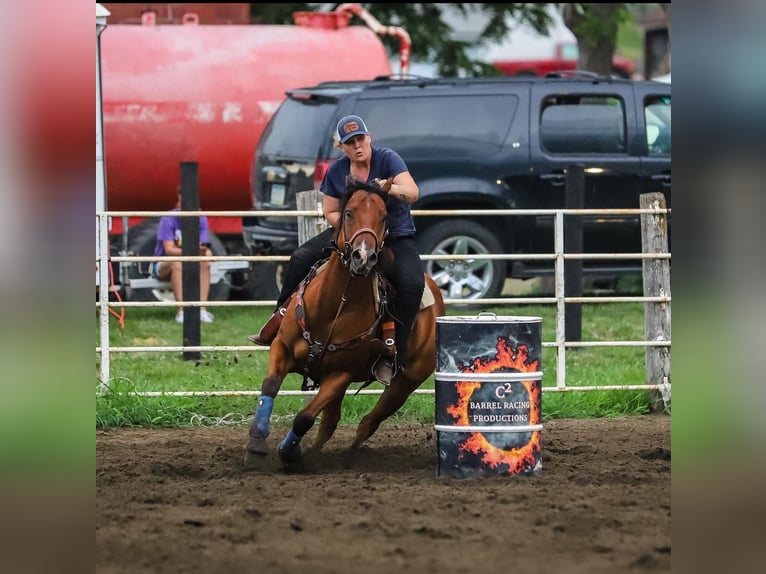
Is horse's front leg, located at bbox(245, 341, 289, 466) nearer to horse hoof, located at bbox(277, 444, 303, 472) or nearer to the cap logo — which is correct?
horse hoof, located at bbox(277, 444, 303, 472)

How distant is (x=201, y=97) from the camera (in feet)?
56.7

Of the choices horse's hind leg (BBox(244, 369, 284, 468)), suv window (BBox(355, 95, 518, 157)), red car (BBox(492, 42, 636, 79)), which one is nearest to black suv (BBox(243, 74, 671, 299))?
suv window (BBox(355, 95, 518, 157))

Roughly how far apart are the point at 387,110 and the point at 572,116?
2.13m

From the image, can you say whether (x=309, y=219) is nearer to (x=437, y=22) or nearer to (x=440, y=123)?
(x=440, y=123)

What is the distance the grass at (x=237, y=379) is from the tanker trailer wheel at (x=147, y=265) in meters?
0.55

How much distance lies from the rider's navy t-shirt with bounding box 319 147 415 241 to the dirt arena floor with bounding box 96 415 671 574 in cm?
146

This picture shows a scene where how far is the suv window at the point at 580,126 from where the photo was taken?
14.6m

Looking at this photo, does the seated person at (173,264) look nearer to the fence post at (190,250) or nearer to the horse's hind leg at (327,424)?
the fence post at (190,250)

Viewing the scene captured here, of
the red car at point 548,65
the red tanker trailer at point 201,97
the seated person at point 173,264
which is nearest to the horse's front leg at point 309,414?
the seated person at point 173,264

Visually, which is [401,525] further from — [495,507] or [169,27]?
[169,27]

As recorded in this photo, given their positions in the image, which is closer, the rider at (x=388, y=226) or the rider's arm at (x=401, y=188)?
the rider's arm at (x=401, y=188)

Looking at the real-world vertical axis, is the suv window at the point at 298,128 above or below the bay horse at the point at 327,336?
above

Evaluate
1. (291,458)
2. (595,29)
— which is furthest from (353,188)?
(595,29)
